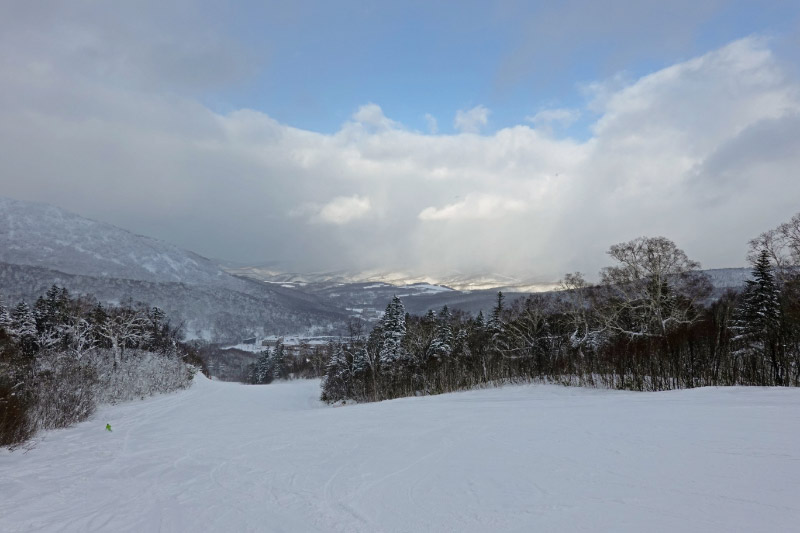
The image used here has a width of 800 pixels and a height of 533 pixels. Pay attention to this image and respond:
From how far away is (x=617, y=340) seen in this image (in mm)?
35594

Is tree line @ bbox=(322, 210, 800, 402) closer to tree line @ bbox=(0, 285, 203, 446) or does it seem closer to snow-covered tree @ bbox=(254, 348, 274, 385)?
tree line @ bbox=(0, 285, 203, 446)

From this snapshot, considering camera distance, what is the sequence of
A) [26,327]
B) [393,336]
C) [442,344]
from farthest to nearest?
[393,336] → [442,344] → [26,327]

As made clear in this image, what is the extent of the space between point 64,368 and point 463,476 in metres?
31.6

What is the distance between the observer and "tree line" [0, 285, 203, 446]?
60.4 feet

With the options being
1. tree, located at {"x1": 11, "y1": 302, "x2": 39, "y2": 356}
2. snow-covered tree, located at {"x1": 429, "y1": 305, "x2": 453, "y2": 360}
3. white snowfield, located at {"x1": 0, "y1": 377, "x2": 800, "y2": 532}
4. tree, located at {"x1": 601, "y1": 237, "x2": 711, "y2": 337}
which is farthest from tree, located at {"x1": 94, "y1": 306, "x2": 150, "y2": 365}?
tree, located at {"x1": 601, "y1": 237, "x2": 711, "y2": 337}

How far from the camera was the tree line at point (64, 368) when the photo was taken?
18.4 meters

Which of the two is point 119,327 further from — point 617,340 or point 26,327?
point 617,340

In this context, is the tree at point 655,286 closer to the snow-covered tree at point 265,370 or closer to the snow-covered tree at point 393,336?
the snow-covered tree at point 393,336

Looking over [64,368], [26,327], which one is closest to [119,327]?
[26,327]

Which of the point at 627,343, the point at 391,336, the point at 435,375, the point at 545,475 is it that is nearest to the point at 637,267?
the point at 627,343

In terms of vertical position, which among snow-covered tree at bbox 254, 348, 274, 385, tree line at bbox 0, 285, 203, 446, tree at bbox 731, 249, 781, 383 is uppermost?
tree at bbox 731, 249, 781, 383

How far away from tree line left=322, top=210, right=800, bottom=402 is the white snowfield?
13911mm

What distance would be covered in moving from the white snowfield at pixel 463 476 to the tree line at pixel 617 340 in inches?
548

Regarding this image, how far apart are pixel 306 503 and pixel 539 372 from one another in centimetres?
3754
